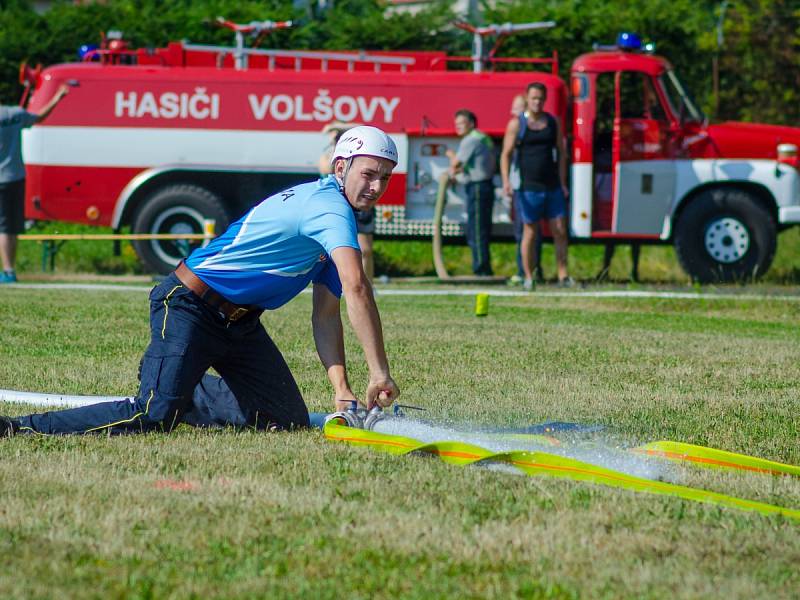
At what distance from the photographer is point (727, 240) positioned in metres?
15.5

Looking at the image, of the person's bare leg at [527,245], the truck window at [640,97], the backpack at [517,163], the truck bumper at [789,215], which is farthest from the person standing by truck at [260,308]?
the truck bumper at [789,215]

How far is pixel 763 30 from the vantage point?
23.0 m

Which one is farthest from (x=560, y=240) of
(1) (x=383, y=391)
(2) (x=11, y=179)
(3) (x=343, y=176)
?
(1) (x=383, y=391)

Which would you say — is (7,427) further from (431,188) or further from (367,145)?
(431,188)

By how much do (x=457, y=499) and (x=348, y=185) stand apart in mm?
1423

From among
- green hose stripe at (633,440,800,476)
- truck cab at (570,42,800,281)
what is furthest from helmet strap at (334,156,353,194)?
truck cab at (570,42,800,281)

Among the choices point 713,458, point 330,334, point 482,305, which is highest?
point 330,334

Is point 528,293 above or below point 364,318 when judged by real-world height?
below

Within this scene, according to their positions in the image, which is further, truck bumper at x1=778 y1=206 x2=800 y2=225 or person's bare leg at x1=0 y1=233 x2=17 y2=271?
truck bumper at x1=778 y1=206 x2=800 y2=225

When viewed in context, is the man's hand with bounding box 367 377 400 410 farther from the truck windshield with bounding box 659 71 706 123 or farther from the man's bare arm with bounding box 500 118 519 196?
the truck windshield with bounding box 659 71 706 123

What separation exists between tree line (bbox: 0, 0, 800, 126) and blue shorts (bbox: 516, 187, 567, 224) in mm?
5475

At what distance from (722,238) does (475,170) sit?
10.0ft

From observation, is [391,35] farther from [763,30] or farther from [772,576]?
[772,576]

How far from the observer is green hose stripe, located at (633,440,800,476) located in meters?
5.02
